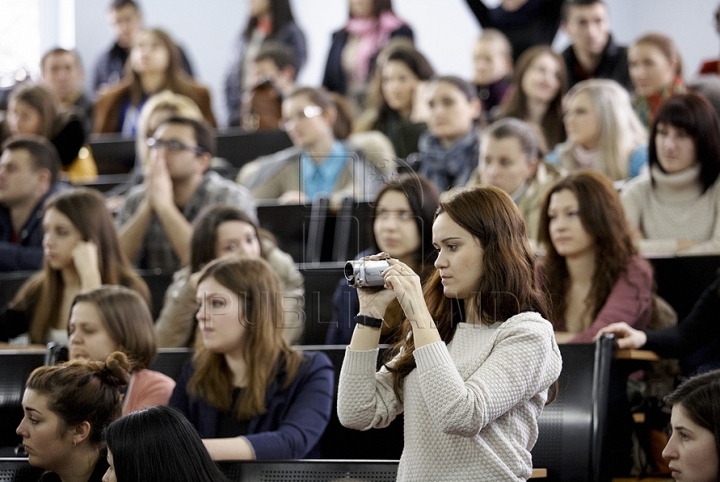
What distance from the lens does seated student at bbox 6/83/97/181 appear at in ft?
17.4

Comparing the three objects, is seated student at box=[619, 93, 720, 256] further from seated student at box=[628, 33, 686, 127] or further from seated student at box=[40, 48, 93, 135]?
seated student at box=[40, 48, 93, 135]

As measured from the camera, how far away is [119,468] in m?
1.83

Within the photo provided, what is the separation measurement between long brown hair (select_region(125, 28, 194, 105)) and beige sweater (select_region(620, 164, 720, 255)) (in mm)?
3288

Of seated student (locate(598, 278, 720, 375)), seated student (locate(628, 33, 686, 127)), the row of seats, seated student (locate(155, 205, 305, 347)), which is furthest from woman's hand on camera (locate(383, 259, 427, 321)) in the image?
seated student (locate(628, 33, 686, 127))

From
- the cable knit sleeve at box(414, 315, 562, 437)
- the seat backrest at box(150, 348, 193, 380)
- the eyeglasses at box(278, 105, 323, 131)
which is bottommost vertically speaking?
the seat backrest at box(150, 348, 193, 380)

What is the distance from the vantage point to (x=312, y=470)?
2094 mm

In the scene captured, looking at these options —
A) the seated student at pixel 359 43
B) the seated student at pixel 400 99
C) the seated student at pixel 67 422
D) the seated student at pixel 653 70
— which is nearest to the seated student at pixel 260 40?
the seated student at pixel 359 43

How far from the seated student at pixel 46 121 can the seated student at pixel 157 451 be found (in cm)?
374

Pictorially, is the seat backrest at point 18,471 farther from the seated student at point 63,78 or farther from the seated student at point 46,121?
the seated student at point 63,78

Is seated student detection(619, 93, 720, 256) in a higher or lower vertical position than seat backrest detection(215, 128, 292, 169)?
lower

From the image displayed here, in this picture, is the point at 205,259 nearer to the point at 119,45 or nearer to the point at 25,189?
the point at 25,189

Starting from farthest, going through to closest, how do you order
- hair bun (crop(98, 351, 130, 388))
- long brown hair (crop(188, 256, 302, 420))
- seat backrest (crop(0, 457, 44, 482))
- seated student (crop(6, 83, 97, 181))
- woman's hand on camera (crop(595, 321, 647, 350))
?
seated student (crop(6, 83, 97, 181)) < woman's hand on camera (crop(595, 321, 647, 350)) < long brown hair (crop(188, 256, 302, 420)) < hair bun (crop(98, 351, 130, 388)) < seat backrest (crop(0, 457, 44, 482))

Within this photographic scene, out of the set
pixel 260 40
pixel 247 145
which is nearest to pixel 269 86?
pixel 247 145

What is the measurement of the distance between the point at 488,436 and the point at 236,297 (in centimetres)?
105
